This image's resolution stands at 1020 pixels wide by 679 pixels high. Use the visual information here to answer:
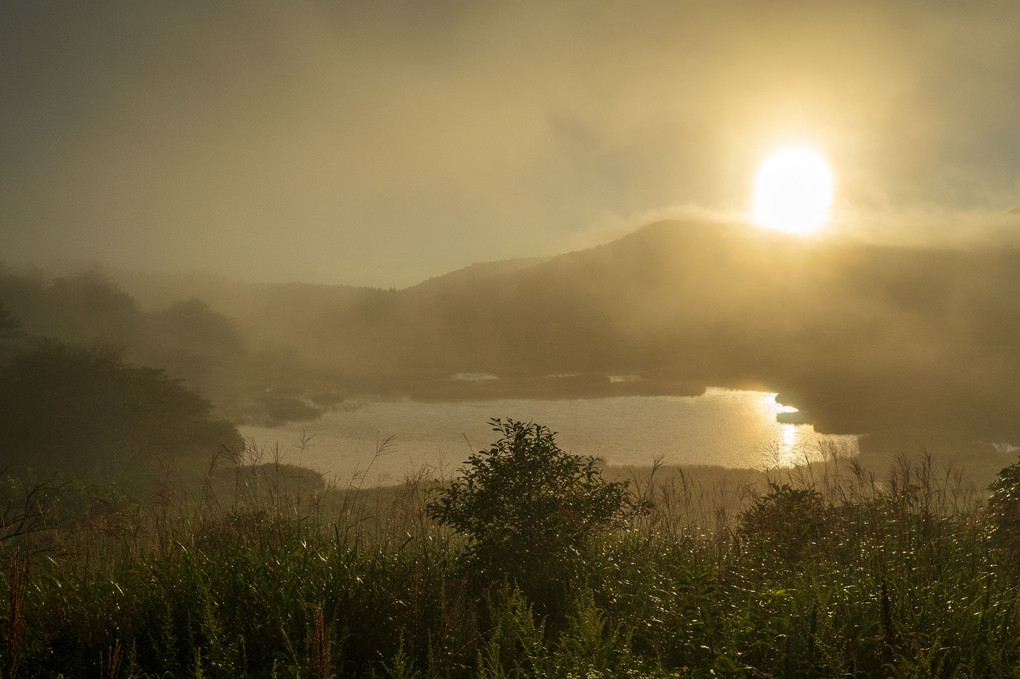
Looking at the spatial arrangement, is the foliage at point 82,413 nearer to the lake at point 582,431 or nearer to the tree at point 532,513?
the lake at point 582,431

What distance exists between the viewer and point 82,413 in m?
32.8

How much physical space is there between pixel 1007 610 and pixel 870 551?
148 cm

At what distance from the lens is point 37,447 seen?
32.9 m

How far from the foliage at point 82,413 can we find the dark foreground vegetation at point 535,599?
3134 cm

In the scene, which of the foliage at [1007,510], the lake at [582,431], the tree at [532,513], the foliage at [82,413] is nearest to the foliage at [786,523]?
the tree at [532,513]

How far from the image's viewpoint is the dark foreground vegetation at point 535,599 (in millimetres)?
4227

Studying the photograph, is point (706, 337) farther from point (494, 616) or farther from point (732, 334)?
point (494, 616)

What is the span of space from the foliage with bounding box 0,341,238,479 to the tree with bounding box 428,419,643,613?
105ft

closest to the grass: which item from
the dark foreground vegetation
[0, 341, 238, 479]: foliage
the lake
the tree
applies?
the dark foreground vegetation

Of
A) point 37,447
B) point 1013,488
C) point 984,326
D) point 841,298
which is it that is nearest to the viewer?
point 1013,488

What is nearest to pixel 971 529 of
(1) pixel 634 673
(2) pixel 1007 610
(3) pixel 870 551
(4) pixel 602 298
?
(3) pixel 870 551

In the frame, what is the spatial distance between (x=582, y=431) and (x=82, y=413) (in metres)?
29.8

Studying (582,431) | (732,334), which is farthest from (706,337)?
(582,431)

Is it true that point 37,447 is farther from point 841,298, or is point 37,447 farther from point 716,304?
point 841,298
